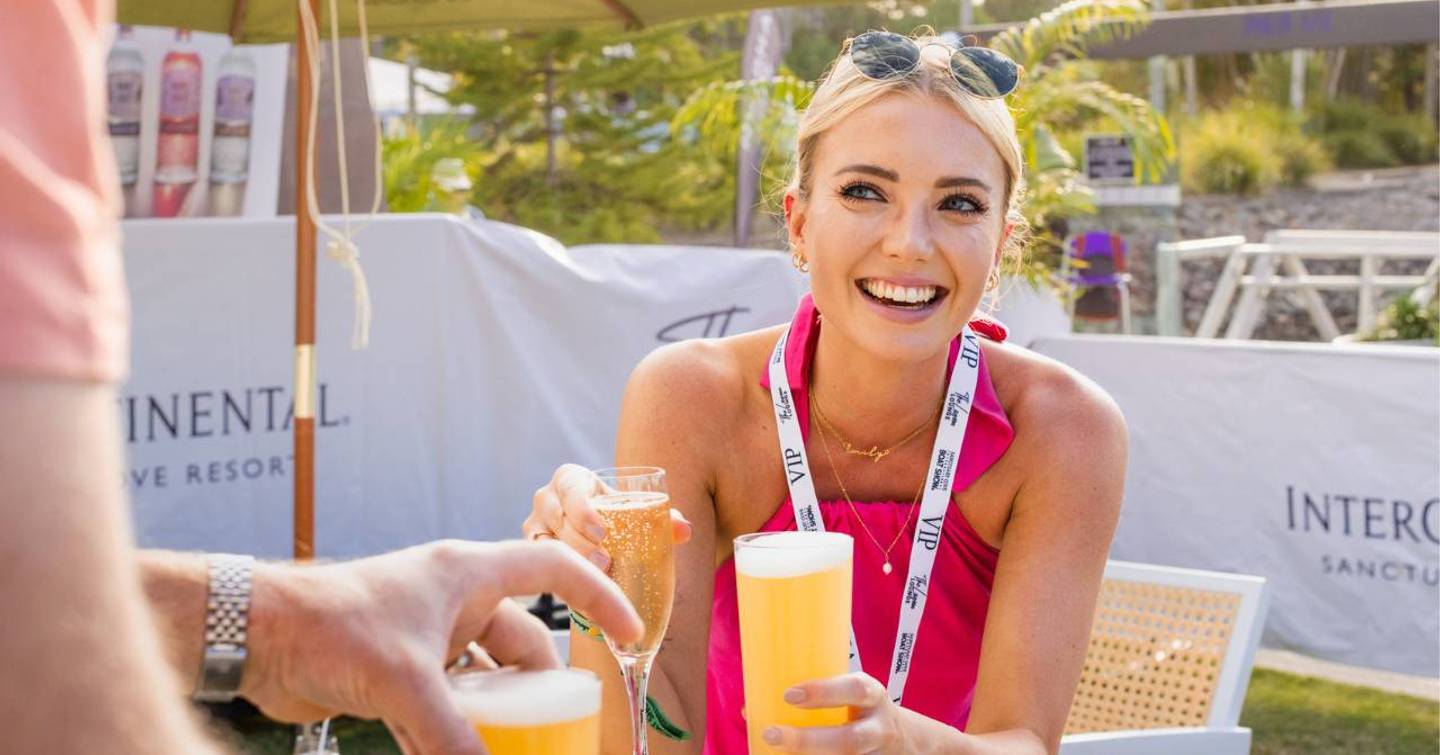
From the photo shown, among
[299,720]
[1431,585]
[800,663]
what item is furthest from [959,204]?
[1431,585]

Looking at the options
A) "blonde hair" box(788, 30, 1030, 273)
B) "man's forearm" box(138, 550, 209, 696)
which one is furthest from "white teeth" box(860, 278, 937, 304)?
"man's forearm" box(138, 550, 209, 696)

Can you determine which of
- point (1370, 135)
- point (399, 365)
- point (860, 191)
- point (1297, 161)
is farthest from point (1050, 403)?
point (1370, 135)

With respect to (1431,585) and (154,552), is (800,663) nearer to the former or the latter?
(154,552)

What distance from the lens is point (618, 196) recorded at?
18.7 m

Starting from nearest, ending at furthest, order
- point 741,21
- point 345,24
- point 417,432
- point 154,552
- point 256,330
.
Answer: point 154,552
point 345,24
point 256,330
point 417,432
point 741,21

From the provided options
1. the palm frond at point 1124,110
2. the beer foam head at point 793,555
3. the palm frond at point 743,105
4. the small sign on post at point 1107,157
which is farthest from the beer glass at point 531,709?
the small sign on post at point 1107,157

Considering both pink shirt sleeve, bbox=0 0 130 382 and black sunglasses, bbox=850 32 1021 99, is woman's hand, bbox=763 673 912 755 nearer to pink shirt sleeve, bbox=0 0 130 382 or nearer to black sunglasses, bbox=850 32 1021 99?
pink shirt sleeve, bbox=0 0 130 382

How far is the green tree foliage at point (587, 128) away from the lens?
59.6ft

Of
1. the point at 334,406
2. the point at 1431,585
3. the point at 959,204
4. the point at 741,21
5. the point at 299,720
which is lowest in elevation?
the point at 1431,585

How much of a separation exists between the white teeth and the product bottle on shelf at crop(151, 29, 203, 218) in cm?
468

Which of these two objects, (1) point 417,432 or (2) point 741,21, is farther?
(2) point 741,21

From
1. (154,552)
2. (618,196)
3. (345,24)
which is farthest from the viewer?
(618,196)

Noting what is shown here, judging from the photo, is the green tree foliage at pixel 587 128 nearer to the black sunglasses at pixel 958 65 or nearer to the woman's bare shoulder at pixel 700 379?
the woman's bare shoulder at pixel 700 379

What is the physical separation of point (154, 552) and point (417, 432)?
5.31 m
